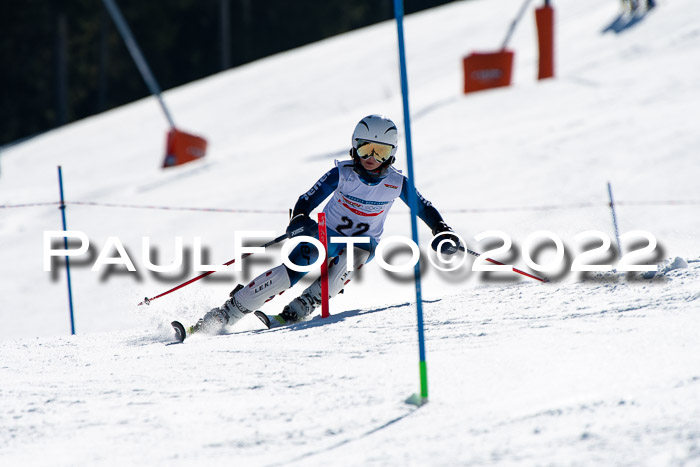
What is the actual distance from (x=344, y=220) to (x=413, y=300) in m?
0.74

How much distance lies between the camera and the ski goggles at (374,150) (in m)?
5.92

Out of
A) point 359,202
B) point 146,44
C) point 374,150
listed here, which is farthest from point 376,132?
point 146,44

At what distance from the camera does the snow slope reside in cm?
345

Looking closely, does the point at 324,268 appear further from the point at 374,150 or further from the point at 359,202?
the point at 374,150

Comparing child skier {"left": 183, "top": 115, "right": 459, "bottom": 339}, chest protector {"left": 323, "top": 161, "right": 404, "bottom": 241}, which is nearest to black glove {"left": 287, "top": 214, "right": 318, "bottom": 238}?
child skier {"left": 183, "top": 115, "right": 459, "bottom": 339}

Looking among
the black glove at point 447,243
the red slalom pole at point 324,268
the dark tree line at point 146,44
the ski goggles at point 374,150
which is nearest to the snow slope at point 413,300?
the red slalom pole at point 324,268

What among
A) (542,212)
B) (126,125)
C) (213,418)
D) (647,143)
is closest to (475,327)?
(213,418)

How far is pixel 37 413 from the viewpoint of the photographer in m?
4.04

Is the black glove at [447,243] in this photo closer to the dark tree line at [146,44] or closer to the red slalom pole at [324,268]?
the red slalom pole at [324,268]

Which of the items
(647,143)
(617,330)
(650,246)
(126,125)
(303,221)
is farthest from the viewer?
(126,125)

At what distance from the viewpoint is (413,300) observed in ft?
20.6

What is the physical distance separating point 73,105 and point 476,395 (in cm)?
3907

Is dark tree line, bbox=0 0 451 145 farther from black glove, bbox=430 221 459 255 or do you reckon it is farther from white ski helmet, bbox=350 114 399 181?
black glove, bbox=430 221 459 255

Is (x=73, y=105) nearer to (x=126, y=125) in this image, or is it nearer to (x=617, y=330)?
(x=126, y=125)
